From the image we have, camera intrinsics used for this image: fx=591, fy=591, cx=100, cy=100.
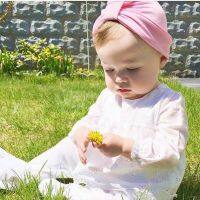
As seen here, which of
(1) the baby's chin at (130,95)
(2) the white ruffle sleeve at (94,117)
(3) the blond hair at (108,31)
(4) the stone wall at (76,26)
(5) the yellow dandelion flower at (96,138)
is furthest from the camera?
(4) the stone wall at (76,26)

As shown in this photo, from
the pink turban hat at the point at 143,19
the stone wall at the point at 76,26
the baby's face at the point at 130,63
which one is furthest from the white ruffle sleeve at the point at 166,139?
the stone wall at the point at 76,26

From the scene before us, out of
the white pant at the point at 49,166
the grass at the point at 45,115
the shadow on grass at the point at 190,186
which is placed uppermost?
the white pant at the point at 49,166

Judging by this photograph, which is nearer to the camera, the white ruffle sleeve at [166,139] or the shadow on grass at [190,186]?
the white ruffle sleeve at [166,139]

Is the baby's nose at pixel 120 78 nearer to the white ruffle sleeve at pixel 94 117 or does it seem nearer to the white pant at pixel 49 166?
the white ruffle sleeve at pixel 94 117

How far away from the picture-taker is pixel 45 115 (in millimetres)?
5246

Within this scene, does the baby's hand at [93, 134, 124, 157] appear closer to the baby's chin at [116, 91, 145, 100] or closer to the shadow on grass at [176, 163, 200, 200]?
the baby's chin at [116, 91, 145, 100]

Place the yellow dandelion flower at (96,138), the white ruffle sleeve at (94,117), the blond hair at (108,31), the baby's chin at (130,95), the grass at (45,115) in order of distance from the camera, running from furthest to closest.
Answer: the grass at (45,115)
the white ruffle sleeve at (94,117)
the baby's chin at (130,95)
the blond hair at (108,31)
the yellow dandelion flower at (96,138)

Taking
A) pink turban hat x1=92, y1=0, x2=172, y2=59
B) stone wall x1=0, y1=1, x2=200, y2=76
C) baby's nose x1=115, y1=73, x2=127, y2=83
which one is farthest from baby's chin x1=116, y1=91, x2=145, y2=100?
stone wall x1=0, y1=1, x2=200, y2=76

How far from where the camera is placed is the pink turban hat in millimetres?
2963

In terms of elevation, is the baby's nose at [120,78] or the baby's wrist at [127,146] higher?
the baby's nose at [120,78]

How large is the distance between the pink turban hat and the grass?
2.93 ft

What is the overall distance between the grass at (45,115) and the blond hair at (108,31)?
85 cm

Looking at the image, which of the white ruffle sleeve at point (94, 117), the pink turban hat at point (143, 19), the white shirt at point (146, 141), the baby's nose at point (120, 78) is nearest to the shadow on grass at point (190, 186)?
the white shirt at point (146, 141)

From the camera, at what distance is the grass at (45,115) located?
3.62 m
